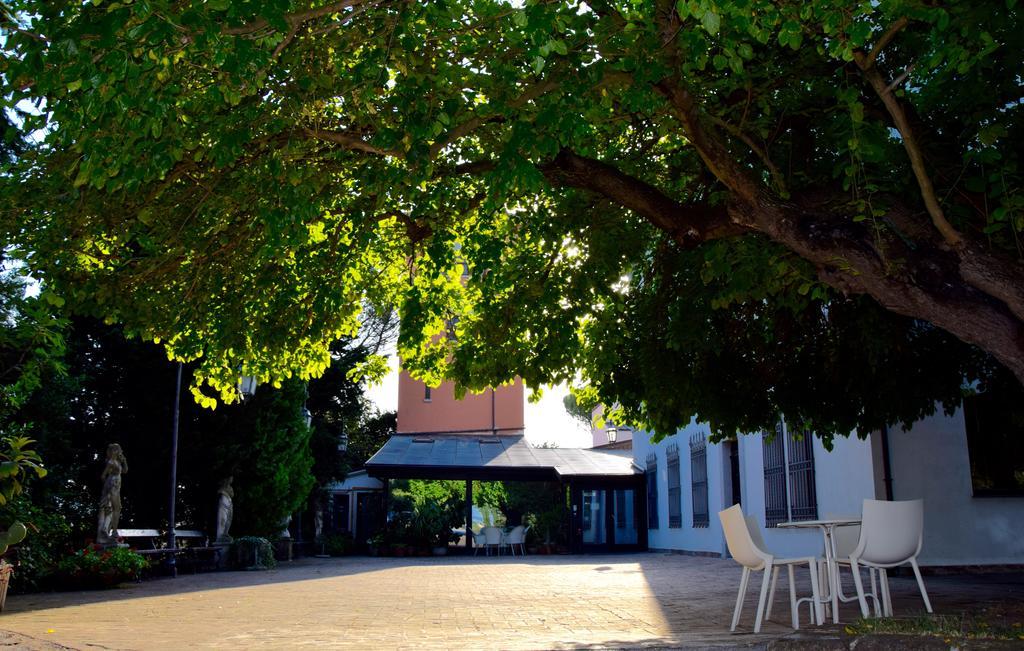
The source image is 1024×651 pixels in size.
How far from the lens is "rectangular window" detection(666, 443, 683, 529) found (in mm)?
22828

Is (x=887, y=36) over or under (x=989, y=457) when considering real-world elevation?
over

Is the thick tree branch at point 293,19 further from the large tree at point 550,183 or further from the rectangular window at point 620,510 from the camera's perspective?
the rectangular window at point 620,510

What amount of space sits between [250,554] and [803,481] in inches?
454

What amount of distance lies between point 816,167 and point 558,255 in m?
3.27

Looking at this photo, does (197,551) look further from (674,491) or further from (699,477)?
(674,491)

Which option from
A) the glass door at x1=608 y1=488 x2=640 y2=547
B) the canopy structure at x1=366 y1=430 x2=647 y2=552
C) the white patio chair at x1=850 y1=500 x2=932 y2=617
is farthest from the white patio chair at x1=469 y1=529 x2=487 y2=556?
the white patio chair at x1=850 y1=500 x2=932 y2=617

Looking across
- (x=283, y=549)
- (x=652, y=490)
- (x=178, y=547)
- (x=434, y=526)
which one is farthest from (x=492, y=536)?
(x=178, y=547)

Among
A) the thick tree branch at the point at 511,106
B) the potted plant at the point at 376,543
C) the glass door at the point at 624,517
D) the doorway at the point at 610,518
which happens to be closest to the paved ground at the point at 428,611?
the thick tree branch at the point at 511,106

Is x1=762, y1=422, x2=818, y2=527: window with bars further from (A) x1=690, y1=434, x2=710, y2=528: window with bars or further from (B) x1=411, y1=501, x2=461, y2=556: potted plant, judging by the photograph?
(B) x1=411, y1=501, x2=461, y2=556: potted plant

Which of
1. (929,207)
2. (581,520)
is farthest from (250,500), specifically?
(929,207)

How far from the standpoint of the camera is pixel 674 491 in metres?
23.3

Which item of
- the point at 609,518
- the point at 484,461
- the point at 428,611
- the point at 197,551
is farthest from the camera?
the point at 609,518

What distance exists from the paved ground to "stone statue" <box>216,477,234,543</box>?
3.62 metres

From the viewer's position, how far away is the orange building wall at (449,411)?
36.0 meters
